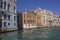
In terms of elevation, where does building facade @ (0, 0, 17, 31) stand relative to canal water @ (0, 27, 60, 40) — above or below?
above

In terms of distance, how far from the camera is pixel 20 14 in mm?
36562

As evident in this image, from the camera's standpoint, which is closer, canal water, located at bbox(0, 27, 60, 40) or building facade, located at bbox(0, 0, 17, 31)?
canal water, located at bbox(0, 27, 60, 40)

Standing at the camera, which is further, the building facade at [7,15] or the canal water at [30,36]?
the building facade at [7,15]

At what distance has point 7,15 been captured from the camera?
24.2 meters

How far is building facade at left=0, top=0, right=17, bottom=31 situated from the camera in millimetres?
22266

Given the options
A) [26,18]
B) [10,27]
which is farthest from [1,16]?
[26,18]

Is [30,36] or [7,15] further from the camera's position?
[7,15]

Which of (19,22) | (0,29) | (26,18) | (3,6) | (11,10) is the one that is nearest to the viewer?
(0,29)

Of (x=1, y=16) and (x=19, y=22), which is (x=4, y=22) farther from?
(x=19, y=22)

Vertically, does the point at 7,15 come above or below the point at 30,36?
above

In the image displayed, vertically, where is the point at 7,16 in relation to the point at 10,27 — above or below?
above

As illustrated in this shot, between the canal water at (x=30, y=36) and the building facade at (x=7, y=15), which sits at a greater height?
the building facade at (x=7, y=15)

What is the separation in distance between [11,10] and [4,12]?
3166mm

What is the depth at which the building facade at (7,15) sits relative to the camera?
877 inches
